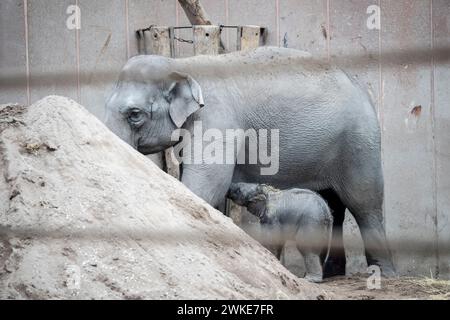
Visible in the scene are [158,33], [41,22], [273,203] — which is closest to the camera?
[273,203]

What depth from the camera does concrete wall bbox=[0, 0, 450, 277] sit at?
21.1 feet

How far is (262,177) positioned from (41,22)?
1945 mm

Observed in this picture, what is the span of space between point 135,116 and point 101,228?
2307mm

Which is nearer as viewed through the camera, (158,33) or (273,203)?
(273,203)

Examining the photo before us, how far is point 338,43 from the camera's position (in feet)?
21.2

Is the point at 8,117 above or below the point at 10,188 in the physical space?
above

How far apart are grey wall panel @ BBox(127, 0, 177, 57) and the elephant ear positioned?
41.3 inches

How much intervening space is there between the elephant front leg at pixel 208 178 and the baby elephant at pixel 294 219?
221 mm

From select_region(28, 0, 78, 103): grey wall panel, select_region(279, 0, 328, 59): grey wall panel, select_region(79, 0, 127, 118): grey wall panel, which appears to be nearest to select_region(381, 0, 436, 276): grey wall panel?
select_region(279, 0, 328, 59): grey wall panel

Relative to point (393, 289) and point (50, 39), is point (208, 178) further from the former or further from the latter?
point (50, 39)
